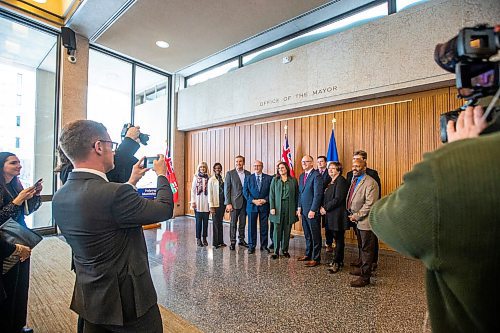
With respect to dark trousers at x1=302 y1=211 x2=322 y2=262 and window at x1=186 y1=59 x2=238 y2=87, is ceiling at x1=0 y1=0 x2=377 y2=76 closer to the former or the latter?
window at x1=186 y1=59 x2=238 y2=87

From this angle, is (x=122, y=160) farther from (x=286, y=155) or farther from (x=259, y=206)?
(x=286, y=155)

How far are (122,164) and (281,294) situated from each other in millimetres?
2182

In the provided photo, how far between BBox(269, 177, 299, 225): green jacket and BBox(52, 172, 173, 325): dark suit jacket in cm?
327

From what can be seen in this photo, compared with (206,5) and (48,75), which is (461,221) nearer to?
(206,5)

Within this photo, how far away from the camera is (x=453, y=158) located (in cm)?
50

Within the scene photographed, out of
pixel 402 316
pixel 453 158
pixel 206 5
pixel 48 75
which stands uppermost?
pixel 206 5

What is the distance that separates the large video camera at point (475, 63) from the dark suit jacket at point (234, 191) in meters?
4.20

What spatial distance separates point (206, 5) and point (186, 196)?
5220 millimetres

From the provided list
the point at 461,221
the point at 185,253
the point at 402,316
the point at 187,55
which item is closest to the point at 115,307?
the point at 461,221

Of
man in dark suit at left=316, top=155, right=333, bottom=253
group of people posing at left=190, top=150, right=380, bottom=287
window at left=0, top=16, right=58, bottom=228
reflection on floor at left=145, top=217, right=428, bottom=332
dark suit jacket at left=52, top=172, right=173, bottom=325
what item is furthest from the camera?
window at left=0, top=16, right=58, bottom=228

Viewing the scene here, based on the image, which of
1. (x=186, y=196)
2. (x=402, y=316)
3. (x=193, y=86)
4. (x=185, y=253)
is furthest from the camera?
(x=186, y=196)

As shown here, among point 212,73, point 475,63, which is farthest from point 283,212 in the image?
point 212,73

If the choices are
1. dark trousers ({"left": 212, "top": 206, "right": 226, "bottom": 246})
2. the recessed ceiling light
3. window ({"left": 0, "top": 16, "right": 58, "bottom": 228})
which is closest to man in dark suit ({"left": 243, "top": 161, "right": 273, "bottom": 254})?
dark trousers ({"left": 212, "top": 206, "right": 226, "bottom": 246})

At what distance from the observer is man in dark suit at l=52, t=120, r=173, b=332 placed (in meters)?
1.15
